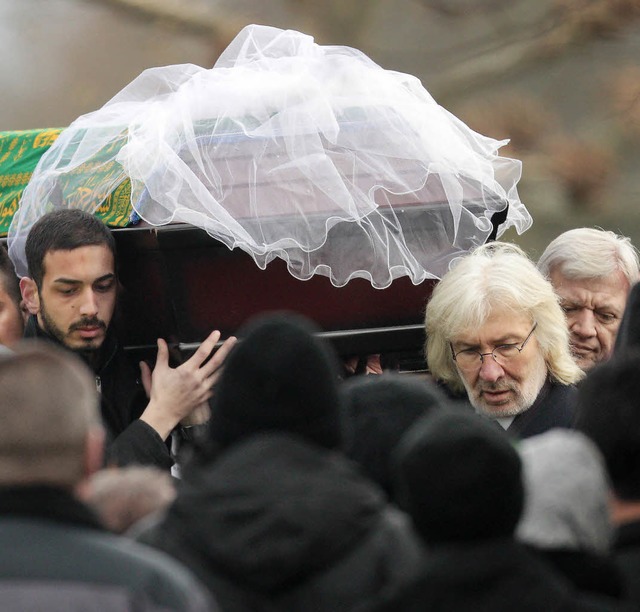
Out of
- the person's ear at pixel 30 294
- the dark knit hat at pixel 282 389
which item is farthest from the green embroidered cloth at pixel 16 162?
the dark knit hat at pixel 282 389

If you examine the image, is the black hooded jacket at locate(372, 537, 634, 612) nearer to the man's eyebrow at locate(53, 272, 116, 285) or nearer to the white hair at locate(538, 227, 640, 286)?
the man's eyebrow at locate(53, 272, 116, 285)

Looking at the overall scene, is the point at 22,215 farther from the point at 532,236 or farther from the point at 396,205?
the point at 532,236

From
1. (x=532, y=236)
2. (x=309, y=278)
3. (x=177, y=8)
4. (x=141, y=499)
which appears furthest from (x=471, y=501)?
(x=177, y=8)

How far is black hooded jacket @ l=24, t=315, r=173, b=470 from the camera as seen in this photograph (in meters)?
3.05

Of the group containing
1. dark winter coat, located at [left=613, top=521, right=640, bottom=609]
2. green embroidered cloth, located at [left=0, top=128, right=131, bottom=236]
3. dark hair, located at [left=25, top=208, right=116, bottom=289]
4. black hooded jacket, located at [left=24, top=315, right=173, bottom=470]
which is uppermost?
green embroidered cloth, located at [left=0, top=128, right=131, bottom=236]

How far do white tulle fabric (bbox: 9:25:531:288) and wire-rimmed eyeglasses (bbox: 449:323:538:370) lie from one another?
219mm

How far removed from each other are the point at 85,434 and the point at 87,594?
0.21 meters

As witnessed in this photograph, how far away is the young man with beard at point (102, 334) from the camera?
311 cm

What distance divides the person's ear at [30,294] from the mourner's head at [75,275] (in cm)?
6

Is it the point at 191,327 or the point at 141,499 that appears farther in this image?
the point at 191,327

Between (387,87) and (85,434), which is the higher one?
(387,87)

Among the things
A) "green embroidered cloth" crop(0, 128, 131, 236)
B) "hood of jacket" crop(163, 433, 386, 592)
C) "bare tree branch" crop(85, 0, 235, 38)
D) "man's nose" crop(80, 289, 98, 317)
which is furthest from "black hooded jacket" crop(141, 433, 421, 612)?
"bare tree branch" crop(85, 0, 235, 38)

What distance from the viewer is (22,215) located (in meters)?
3.38

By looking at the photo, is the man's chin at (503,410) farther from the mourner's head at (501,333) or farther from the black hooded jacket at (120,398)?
the black hooded jacket at (120,398)
